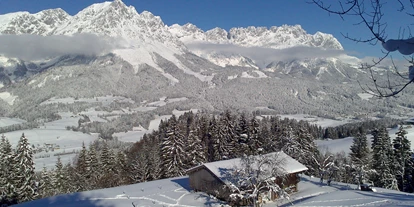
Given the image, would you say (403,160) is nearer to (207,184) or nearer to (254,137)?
(254,137)

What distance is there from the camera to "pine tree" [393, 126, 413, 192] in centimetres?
3116

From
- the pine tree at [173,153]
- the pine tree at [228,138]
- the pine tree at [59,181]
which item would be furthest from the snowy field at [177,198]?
the pine tree at [59,181]

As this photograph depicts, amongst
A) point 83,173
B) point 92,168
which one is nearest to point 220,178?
point 92,168

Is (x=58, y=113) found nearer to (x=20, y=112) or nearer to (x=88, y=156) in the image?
(x=20, y=112)

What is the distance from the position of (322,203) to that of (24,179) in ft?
85.9

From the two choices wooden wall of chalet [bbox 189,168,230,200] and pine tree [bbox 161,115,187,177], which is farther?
pine tree [bbox 161,115,187,177]

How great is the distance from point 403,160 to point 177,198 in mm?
24185

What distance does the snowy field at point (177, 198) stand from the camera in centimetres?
1739

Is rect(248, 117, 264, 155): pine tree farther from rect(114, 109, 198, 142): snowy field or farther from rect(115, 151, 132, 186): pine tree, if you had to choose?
rect(114, 109, 198, 142): snowy field

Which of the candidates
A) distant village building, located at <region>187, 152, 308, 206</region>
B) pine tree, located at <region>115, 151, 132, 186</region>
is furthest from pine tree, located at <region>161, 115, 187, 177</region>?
distant village building, located at <region>187, 152, 308, 206</region>

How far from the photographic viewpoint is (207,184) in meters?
22.6

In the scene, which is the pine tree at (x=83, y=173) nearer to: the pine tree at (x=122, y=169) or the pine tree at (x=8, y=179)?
the pine tree at (x=122, y=169)

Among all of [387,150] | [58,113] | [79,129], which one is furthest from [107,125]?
[387,150]

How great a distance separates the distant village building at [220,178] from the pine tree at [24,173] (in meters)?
15.9
